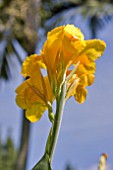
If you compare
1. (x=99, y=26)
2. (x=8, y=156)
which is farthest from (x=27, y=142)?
(x=8, y=156)

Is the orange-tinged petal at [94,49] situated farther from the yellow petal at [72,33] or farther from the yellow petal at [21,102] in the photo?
the yellow petal at [21,102]

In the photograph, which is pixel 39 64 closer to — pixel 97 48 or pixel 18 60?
pixel 97 48

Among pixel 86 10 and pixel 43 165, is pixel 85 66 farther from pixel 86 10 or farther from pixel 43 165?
pixel 86 10

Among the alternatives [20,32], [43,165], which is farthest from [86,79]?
[20,32]

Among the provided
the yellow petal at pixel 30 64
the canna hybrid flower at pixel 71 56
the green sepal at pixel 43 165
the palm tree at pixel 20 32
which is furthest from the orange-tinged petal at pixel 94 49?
the palm tree at pixel 20 32

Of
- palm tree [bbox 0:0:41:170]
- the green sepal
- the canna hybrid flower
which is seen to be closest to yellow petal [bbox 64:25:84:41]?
the canna hybrid flower

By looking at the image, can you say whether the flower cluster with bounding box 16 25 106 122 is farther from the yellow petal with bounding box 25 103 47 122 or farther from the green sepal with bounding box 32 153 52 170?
the green sepal with bounding box 32 153 52 170
